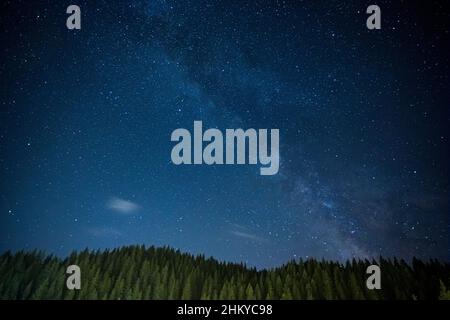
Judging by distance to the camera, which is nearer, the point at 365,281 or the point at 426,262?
the point at 365,281

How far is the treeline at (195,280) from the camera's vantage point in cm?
346

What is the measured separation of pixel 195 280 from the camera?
3.83m

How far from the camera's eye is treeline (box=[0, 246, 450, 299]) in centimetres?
346

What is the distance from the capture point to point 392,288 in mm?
3674
